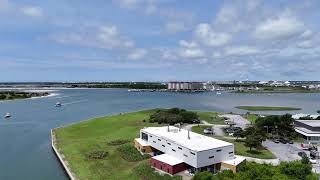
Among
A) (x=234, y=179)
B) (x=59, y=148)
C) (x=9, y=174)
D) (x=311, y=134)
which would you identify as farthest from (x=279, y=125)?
(x=9, y=174)

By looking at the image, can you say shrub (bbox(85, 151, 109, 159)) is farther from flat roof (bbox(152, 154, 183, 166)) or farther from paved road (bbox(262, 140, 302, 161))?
paved road (bbox(262, 140, 302, 161))

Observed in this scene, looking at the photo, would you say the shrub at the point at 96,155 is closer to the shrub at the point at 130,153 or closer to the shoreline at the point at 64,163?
the shrub at the point at 130,153

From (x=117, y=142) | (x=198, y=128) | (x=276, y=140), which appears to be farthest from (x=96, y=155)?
(x=276, y=140)

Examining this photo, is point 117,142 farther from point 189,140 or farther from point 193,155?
point 193,155

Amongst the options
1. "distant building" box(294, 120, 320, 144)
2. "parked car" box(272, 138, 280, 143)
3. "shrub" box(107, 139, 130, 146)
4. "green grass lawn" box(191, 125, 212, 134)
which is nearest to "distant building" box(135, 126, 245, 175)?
"shrub" box(107, 139, 130, 146)

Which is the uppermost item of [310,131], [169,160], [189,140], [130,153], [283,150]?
[189,140]

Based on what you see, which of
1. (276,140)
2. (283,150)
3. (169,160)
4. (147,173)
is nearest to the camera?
(147,173)

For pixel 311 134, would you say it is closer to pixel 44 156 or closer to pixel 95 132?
pixel 95 132
